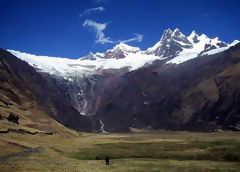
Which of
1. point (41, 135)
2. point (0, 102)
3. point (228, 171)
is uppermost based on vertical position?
point (0, 102)

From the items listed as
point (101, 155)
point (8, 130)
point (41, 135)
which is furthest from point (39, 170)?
point (41, 135)

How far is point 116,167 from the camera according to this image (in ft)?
244

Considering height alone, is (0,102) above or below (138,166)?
above

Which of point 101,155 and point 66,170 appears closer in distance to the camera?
point 66,170

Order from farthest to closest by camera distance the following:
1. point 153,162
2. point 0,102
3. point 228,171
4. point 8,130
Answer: point 0,102 < point 8,130 < point 153,162 < point 228,171

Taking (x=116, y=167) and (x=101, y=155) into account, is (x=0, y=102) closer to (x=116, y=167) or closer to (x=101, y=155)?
(x=101, y=155)

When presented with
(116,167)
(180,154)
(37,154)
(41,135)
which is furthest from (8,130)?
(116,167)

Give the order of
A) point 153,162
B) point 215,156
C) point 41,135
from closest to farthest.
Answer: point 153,162, point 215,156, point 41,135

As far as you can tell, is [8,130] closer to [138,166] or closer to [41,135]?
[41,135]

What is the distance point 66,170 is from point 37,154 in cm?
2676

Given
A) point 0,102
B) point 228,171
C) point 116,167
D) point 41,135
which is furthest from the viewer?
point 0,102

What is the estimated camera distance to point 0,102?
595 ft

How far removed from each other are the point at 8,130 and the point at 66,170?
72.1 m

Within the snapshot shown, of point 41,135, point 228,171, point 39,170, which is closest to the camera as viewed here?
point 39,170
